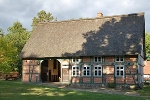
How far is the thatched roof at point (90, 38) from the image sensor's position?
2472cm

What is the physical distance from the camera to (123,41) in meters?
24.9

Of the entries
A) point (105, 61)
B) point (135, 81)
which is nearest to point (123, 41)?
point (105, 61)

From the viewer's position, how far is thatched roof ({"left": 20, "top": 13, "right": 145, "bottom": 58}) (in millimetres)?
24719

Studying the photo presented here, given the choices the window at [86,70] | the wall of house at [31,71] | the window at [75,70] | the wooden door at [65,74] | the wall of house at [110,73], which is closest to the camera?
the wall of house at [110,73]

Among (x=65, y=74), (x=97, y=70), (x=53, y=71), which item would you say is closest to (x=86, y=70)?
(x=97, y=70)

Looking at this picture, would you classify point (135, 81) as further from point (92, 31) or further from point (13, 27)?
point (13, 27)

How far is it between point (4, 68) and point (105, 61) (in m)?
11.5

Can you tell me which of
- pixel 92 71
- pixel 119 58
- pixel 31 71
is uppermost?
pixel 119 58

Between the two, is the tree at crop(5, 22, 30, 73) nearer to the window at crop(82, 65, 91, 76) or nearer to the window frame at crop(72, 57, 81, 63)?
the window frame at crop(72, 57, 81, 63)

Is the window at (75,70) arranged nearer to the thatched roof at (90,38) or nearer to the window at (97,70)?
the thatched roof at (90,38)

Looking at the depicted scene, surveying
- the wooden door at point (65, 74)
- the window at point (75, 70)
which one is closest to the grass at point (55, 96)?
the window at point (75, 70)

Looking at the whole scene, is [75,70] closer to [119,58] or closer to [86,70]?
[86,70]

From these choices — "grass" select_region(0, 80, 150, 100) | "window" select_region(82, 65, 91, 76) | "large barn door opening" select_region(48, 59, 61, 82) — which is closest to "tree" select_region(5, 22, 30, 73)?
"large barn door opening" select_region(48, 59, 61, 82)

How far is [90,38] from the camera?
89.3 feet
